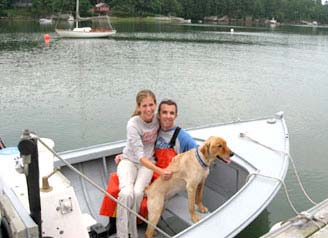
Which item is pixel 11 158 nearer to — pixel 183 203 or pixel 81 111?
pixel 183 203

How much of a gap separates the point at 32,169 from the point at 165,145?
2.15 metres

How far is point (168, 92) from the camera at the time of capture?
709 inches

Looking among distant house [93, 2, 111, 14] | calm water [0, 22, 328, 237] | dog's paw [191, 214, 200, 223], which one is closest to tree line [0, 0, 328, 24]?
distant house [93, 2, 111, 14]

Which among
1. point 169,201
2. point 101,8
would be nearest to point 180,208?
point 169,201

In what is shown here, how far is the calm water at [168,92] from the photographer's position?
442 inches

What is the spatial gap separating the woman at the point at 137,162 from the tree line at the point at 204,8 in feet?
259

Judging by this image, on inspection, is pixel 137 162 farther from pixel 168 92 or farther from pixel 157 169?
pixel 168 92

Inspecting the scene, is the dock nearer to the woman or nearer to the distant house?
the woman

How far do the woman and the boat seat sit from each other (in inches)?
29.7

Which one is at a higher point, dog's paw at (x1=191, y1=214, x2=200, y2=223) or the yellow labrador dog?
the yellow labrador dog

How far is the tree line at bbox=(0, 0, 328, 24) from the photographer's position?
81.6 metres

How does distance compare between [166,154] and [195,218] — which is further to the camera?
[166,154]

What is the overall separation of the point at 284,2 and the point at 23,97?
12339 centimetres

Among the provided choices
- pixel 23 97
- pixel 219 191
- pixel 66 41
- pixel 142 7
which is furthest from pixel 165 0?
pixel 219 191
